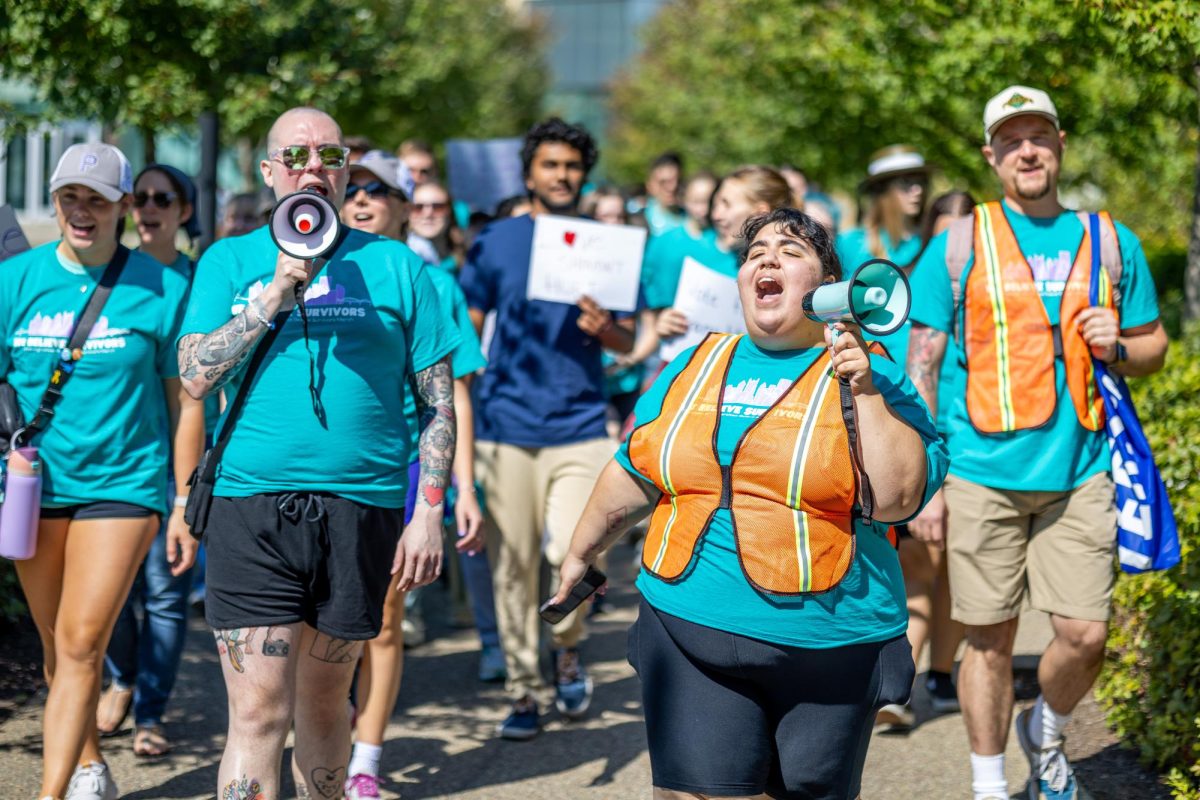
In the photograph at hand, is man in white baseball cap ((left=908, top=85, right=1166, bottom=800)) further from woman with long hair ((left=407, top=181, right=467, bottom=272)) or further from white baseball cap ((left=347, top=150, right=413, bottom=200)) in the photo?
woman with long hair ((left=407, top=181, right=467, bottom=272))

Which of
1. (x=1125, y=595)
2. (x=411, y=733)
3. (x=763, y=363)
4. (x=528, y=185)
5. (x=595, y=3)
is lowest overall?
(x=411, y=733)

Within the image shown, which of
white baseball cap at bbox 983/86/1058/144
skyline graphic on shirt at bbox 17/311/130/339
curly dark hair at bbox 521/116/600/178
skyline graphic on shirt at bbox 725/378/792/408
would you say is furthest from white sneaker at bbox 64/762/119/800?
white baseball cap at bbox 983/86/1058/144

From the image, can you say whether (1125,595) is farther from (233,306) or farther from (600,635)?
(233,306)

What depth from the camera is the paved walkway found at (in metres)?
5.18

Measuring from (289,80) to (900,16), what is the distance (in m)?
4.85

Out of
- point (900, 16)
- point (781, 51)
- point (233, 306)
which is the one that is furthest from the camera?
point (781, 51)

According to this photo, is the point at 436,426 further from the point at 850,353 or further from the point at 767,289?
the point at 850,353

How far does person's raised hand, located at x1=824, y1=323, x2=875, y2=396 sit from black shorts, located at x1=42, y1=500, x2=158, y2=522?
2520mm

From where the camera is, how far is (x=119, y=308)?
15.3ft

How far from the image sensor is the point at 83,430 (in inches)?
182

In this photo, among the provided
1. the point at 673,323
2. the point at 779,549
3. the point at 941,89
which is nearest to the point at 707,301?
the point at 673,323

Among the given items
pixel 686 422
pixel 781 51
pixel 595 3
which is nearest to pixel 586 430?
pixel 686 422

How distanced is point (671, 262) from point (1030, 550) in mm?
2475

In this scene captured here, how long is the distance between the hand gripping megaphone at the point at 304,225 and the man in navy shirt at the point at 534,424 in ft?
7.68
